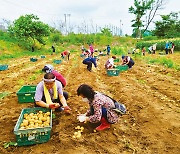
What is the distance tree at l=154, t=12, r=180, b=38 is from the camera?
38.8 m

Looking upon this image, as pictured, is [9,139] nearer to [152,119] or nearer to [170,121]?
[152,119]

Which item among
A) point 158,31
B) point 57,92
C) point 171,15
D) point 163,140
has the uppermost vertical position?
point 171,15

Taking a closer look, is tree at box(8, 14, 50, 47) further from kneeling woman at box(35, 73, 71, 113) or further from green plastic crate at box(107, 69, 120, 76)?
kneeling woman at box(35, 73, 71, 113)

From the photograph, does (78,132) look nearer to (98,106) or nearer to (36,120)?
(98,106)

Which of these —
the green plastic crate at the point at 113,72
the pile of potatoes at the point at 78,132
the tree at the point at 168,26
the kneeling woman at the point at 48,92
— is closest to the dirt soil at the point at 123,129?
the pile of potatoes at the point at 78,132

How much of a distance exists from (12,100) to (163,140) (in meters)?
4.38

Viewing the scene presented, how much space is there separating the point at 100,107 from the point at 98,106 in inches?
2.1

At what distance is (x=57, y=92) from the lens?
14.2ft

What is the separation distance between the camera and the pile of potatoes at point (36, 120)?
361cm

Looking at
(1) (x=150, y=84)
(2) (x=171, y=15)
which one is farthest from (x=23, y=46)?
(2) (x=171, y=15)

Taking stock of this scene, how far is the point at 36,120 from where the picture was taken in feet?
12.3

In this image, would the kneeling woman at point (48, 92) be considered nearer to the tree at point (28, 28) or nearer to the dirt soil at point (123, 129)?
the dirt soil at point (123, 129)

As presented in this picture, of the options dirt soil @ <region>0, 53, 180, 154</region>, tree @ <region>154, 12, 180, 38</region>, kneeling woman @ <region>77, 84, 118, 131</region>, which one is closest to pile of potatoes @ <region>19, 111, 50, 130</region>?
dirt soil @ <region>0, 53, 180, 154</region>

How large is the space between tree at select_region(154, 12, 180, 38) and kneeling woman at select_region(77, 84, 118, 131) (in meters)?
39.2
